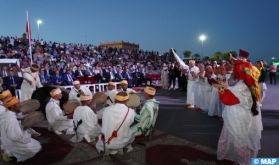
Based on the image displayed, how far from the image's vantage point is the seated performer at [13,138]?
4746 millimetres

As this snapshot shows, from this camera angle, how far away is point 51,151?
5.57m

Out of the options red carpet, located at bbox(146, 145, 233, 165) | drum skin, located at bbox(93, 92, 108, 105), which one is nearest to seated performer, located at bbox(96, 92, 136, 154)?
red carpet, located at bbox(146, 145, 233, 165)

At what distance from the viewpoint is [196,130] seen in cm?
679

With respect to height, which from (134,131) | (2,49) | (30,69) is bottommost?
(134,131)

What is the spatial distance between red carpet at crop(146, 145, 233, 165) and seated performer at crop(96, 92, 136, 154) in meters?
0.64

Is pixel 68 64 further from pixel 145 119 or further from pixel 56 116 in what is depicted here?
pixel 145 119

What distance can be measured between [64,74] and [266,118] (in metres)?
10.8

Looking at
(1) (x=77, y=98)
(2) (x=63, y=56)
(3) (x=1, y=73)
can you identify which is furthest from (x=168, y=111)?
(2) (x=63, y=56)

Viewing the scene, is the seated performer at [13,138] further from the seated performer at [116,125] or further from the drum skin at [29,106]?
the drum skin at [29,106]

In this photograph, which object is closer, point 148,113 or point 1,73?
point 148,113

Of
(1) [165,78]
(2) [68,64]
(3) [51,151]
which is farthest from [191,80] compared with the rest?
(2) [68,64]

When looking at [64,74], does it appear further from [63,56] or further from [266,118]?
[266,118]

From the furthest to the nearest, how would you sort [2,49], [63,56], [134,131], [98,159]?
[63,56] < [2,49] < [134,131] < [98,159]

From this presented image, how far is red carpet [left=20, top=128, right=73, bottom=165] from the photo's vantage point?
5.03 m
